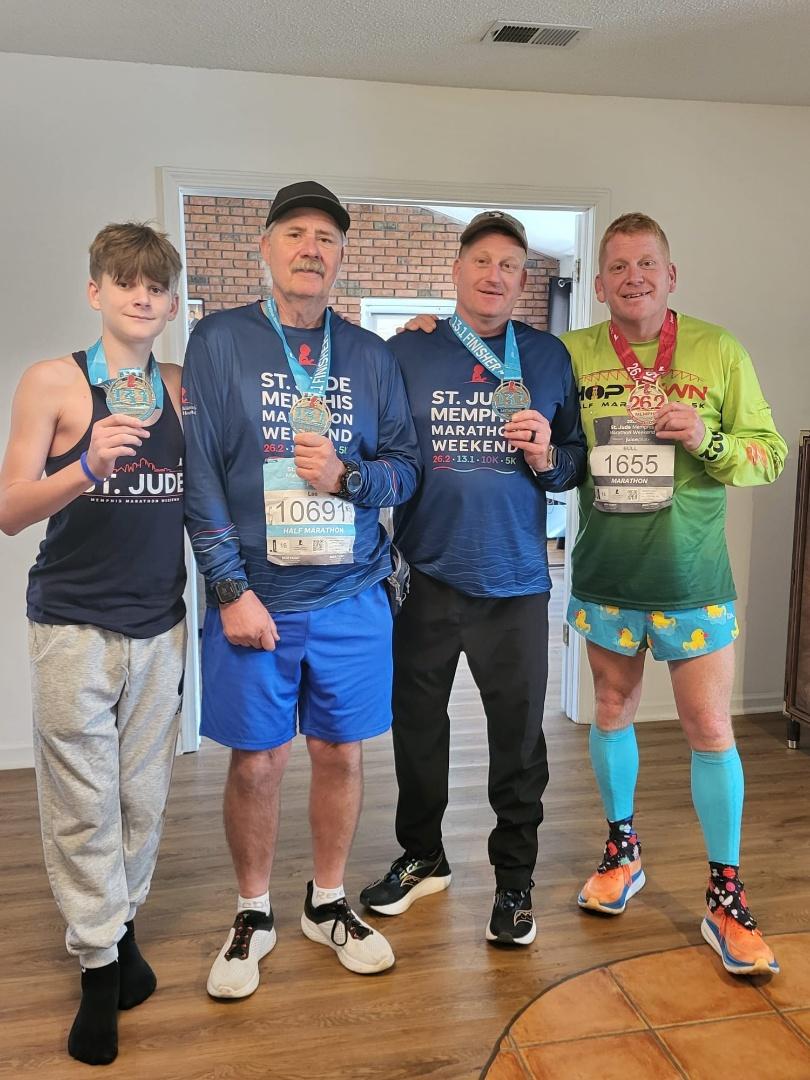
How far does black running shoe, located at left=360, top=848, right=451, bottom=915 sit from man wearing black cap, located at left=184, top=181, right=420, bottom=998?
0.21 m

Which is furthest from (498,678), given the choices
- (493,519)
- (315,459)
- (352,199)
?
(352,199)

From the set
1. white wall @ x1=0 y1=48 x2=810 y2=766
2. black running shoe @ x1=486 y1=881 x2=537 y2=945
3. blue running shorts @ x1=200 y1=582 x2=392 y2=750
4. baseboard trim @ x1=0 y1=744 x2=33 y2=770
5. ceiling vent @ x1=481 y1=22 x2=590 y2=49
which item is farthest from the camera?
baseboard trim @ x1=0 y1=744 x2=33 y2=770

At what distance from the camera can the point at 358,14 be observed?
2766 mm

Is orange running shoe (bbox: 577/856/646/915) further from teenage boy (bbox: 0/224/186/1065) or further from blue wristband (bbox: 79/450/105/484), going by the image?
blue wristband (bbox: 79/450/105/484)

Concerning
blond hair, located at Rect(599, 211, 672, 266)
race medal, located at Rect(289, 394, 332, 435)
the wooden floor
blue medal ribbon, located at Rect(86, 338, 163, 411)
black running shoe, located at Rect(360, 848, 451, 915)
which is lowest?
the wooden floor


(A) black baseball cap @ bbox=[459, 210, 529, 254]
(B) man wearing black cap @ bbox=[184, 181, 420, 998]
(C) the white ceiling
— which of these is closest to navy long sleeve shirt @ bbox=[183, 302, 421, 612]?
(B) man wearing black cap @ bbox=[184, 181, 420, 998]

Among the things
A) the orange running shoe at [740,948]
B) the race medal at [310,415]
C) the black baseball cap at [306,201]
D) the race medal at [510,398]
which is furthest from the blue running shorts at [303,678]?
the orange running shoe at [740,948]

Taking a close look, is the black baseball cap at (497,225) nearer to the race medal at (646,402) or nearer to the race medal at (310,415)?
the race medal at (646,402)

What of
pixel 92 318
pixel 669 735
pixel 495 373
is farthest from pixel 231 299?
pixel 495 373

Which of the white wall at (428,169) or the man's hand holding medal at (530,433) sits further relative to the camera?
the white wall at (428,169)

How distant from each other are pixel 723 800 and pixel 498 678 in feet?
1.93

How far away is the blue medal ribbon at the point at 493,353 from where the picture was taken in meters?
2.06

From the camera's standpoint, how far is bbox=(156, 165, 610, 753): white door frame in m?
3.25

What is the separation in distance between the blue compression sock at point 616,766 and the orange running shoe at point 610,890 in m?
0.14
